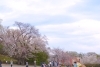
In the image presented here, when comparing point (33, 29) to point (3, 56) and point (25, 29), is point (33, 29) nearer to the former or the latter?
point (25, 29)

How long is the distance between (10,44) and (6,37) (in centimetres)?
304

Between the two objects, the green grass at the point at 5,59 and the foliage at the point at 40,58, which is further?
the foliage at the point at 40,58

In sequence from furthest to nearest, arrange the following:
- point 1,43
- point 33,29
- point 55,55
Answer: point 55,55 → point 1,43 → point 33,29

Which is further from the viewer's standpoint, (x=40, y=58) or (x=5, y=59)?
(x=40, y=58)

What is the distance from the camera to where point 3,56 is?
7588cm

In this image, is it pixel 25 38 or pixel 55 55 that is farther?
pixel 55 55

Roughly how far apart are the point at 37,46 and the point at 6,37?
28.5 ft

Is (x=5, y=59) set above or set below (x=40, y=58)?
below

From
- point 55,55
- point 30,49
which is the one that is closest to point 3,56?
point 30,49

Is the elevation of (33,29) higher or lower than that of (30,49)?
higher

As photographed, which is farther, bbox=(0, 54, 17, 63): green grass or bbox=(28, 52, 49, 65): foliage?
bbox=(28, 52, 49, 65): foliage

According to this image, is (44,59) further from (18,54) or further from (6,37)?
(6,37)

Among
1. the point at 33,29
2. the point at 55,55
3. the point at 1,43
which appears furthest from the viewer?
the point at 55,55

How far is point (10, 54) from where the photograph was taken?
74562mm
